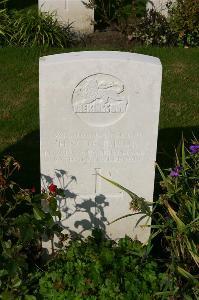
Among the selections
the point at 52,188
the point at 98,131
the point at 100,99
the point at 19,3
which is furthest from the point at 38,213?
the point at 19,3

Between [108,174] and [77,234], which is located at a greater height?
[108,174]

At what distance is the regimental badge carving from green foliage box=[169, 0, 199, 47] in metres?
4.70

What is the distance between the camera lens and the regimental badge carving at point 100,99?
3533 millimetres

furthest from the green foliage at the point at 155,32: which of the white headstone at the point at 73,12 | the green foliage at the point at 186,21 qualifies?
the white headstone at the point at 73,12

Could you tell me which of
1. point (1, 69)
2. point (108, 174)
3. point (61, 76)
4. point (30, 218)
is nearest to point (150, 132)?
point (108, 174)

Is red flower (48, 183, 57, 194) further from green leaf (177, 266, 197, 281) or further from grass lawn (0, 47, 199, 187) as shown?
grass lawn (0, 47, 199, 187)

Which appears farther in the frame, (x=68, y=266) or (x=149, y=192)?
(x=149, y=192)

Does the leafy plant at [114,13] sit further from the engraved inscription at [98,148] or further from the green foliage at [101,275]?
the green foliage at [101,275]

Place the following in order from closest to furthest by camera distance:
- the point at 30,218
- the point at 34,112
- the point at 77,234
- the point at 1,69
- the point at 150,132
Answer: the point at 30,218, the point at 150,132, the point at 77,234, the point at 34,112, the point at 1,69

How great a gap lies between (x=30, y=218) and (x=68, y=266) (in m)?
0.38

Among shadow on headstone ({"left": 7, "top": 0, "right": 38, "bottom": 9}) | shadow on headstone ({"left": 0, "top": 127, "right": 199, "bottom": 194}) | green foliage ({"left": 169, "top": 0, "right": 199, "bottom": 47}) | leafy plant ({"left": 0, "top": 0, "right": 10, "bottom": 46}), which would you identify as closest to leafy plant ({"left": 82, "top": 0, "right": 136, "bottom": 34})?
green foliage ({"left": 169, "top": 0, "right": 199, "bottom": 47})

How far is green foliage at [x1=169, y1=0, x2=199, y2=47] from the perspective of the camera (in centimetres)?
798

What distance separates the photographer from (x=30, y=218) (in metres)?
3.46

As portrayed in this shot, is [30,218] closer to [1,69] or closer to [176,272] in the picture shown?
[176,272]
